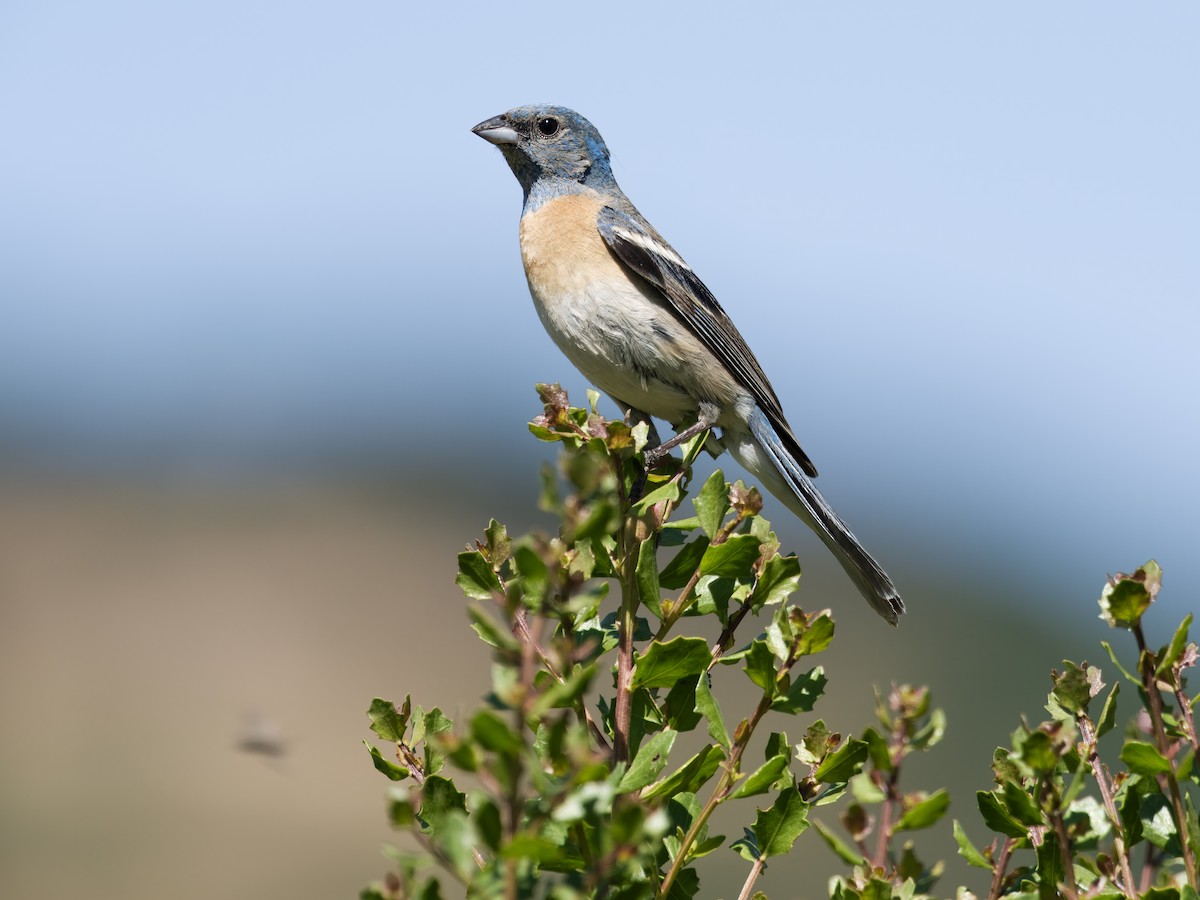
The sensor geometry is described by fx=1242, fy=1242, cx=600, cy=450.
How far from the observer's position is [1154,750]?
6.05 feet

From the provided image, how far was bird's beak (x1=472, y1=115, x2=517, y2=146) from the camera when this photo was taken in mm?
6266

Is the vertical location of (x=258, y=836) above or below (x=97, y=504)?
below

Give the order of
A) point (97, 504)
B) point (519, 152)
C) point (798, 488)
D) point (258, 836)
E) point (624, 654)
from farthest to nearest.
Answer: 1. point (97, 504)
2. point (258, 836)
3. point (519, 152)
4. point (798, 488)
5. point (624, 654)

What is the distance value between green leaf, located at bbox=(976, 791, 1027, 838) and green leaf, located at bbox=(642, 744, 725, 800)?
44 centimetres

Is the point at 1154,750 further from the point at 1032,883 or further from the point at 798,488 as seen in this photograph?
the point at 798,488

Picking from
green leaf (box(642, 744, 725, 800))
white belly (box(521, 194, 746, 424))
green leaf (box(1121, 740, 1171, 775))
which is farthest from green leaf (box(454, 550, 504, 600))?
white belly (box(521, 194, 746, 424))

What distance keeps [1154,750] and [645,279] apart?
3833mm

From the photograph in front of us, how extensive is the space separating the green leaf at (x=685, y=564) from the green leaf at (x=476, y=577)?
345 mm

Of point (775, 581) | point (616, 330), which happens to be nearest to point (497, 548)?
point (775, 581)

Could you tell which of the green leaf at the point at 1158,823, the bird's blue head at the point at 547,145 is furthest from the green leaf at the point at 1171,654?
the bird's blue head at the point at 547,145

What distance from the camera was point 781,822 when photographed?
82.4 inches

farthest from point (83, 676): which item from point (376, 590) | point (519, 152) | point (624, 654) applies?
point (624, 654)

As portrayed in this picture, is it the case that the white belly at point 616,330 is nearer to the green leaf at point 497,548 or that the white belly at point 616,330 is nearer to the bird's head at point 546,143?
the bird's head at point 546,143

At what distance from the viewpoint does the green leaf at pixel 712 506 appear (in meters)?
2.30
